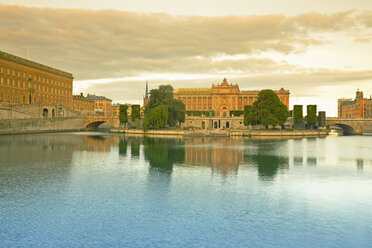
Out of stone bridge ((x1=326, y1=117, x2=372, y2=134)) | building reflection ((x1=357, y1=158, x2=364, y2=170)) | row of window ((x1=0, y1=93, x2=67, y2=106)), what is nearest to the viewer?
building reflection ((x1=357, y1=158, x2=364, y2=170))

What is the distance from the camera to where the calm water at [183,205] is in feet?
65.0

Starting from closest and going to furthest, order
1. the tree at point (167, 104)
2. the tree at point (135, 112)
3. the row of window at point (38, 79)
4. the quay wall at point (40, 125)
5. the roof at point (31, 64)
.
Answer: the quay wall at point (40, 125) → the tree at point (167, 104) → the roof at point (31, 64) → the row of window at point (38, 79) → the tree at point (135, 112)

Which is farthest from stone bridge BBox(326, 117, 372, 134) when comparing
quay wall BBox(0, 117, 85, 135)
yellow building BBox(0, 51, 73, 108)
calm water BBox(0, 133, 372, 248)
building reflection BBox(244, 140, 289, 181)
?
yellow building BBox(0, 51, 73, 108)

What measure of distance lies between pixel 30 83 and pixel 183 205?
390ft

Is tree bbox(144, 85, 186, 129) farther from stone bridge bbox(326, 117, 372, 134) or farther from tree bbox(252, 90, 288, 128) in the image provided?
stone bridge bbox(326, 117, 372, 134)

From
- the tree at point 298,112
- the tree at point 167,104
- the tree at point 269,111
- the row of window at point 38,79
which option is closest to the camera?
the tree at point 269,111

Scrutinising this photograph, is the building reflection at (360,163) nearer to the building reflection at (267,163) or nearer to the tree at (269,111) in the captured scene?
the building reflection at (267,163)

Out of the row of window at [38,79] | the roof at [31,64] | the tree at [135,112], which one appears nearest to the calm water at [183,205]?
the tree at [135,112]

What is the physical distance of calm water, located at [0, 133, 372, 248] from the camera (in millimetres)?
19797

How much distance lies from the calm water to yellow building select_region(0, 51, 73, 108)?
3129 inches

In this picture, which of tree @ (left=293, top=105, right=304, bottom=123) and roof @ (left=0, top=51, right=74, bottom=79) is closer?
roof @ (left=0, top=51, right=74, bottom=79)

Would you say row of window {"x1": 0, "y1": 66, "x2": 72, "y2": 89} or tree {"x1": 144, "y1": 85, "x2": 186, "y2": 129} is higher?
row of window {"x1": 0, "y1": 66, "x2": 72, "y2": 89}

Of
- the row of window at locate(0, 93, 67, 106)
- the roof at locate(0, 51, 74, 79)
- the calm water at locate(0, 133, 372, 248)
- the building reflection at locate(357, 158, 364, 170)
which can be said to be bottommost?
the calm water at locate(0, 133, 372, 248)

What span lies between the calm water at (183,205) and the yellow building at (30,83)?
261ft
